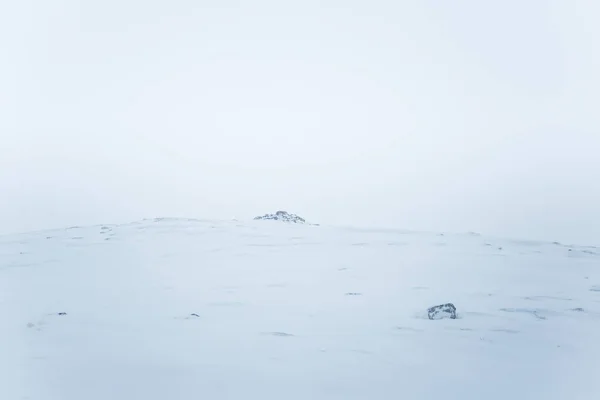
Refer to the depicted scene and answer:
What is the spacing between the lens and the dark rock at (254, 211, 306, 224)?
3.04 metres

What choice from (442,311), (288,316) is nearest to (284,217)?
(288,316)

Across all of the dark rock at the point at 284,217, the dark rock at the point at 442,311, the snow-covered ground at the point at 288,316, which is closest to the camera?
the snow-covered ground at the point at 288,316

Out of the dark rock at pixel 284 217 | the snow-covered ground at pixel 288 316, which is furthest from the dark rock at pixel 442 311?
the dark rock at pixel 284 217

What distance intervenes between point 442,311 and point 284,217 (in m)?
1.21

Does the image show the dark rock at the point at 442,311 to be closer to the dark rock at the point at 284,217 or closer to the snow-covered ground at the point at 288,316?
the snow-covered ground at the point at 288,316

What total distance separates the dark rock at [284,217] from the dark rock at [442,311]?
3.75 feet

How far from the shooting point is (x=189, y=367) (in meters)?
1.73

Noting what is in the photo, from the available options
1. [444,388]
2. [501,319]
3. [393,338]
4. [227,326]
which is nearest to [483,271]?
[501,319]

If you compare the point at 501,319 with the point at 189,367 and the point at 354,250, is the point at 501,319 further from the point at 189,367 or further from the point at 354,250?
the point at 189,367

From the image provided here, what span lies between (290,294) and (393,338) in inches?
19.4

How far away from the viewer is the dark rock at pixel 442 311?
204 cm

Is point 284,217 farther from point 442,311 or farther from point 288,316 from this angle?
point 442,311

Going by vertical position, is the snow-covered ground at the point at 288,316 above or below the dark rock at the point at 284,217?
below

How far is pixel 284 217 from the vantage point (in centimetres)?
305
